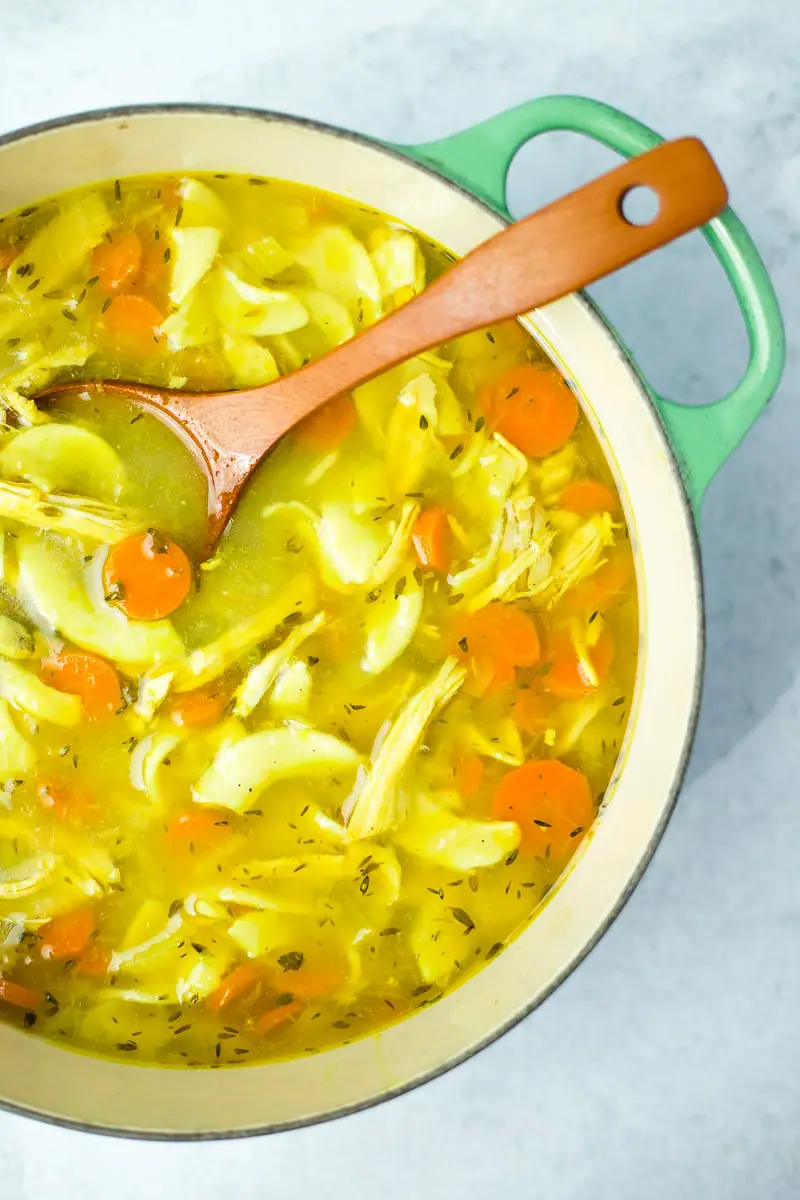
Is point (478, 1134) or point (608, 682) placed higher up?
point (608, 682)

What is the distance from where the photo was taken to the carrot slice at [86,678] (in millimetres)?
2055

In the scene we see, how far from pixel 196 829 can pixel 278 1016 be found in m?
0.41

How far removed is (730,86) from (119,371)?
1.36 m

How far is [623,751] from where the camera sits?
212 cm

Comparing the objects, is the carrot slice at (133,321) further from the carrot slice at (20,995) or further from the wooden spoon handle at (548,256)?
the carrot slice at (20,995)

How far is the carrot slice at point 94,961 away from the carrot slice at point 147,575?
65 centimetres

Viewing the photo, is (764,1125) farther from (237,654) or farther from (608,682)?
(237,654)

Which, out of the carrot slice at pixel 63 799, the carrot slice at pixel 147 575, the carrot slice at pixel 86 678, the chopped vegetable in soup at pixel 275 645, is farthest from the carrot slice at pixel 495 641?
the carrot slice at pixel 63 799

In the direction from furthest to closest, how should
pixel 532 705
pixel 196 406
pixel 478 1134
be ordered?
pixel 478 1134
pixel 532 705
pixel 196 406

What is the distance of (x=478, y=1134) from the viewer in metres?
2.33

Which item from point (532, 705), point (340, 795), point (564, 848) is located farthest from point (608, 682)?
point (340, 795)

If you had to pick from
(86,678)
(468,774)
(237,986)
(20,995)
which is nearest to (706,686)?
(468,774)

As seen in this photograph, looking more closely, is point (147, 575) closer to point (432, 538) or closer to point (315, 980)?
point (432, 538)

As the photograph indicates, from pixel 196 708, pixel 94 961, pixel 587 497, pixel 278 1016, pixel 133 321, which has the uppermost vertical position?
pixel 133 321
